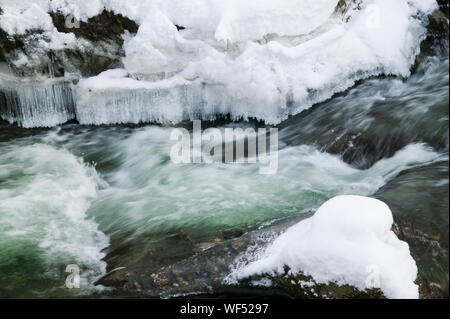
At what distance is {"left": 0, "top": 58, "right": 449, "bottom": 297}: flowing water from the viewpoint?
3.69 meters

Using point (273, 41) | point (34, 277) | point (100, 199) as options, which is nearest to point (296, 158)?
point (273, 41)

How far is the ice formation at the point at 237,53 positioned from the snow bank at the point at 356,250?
3.27 meters

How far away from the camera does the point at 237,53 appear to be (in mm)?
5934

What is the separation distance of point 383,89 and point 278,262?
371 centimetres

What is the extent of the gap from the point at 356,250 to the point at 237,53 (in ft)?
12.7

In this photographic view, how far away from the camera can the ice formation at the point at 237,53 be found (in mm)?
5848

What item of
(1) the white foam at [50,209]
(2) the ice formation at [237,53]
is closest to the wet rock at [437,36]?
(2) the ice formation at [237,53]

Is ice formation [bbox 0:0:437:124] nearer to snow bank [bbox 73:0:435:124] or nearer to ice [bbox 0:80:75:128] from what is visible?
snow bank [bbox 73:0:435:124]

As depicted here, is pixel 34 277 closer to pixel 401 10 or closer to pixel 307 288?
pixel 307 288

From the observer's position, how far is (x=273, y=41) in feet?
19.1

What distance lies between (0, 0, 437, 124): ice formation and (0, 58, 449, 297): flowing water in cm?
24

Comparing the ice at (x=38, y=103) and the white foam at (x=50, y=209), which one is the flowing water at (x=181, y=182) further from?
the ice at (x=38, y=103)

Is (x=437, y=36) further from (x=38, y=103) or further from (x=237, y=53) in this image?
(x=38, y=103)
